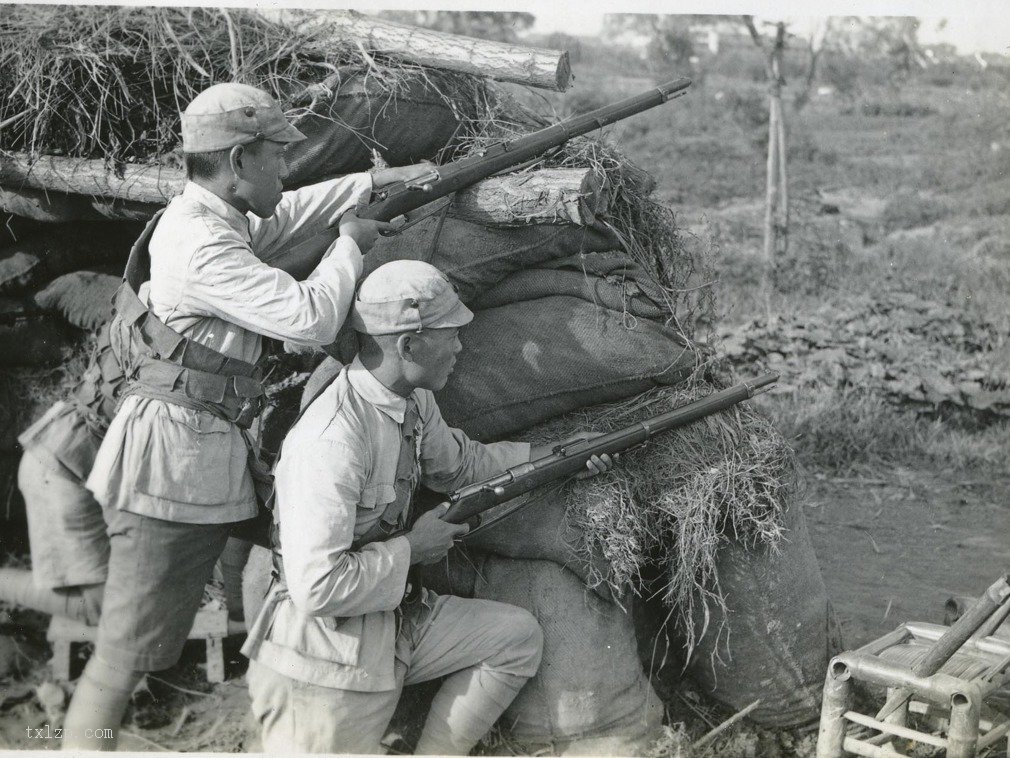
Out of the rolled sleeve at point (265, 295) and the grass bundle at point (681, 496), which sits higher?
the rolled sleeve at point (265, 295)

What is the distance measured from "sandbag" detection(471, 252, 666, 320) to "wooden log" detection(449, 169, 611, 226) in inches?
9.6

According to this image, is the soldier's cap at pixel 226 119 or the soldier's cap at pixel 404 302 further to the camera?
the soldier's cap at pixel 226 119

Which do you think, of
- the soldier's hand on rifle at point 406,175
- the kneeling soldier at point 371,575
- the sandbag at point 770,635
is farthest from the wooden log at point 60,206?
the sandbag at point 770,635

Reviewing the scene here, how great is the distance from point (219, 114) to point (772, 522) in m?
2.59

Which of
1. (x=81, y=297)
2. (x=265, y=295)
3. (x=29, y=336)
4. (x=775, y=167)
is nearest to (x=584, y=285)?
(x=265, y=295)

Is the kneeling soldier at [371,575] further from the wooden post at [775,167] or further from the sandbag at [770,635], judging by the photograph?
the wooden post at [775,167]

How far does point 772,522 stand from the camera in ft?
12.9

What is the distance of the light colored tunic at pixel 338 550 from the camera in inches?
120

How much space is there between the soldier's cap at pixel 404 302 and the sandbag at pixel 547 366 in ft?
2.57

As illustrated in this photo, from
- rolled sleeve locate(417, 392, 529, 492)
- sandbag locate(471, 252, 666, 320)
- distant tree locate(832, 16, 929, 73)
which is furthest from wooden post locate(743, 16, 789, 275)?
rolled sleeve locate(417, 392, 529, 492)

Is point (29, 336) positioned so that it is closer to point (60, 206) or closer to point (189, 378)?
point (60, 206)

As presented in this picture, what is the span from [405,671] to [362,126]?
2.28 metres

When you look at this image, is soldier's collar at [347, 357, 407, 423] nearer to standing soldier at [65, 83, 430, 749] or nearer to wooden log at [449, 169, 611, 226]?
standing soldier at [65, 83, 430, 749]

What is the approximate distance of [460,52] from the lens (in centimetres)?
414
